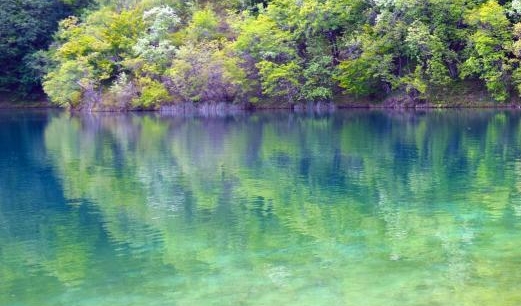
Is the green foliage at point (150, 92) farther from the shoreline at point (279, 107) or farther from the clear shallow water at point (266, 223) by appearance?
the clear shallow water at point (266, 223)

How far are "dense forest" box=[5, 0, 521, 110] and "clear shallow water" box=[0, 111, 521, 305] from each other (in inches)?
737

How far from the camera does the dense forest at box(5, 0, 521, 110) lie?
4491 cm

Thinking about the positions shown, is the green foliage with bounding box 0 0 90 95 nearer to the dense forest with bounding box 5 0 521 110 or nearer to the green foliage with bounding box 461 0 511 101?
the dense forest with bounding box 5 0 521 110

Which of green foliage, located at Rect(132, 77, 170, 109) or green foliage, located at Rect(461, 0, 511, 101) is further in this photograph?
green foliage, located at Rect(132, 77, 170, 109)

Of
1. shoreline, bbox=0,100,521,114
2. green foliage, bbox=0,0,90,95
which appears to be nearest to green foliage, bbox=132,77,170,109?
shoreline, bbox=0,100,521,114

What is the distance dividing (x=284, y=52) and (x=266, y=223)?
37084mm

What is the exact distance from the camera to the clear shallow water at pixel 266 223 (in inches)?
363

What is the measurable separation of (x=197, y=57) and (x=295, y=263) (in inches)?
1558

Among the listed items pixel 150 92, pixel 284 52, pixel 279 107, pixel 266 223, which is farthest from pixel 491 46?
pixel 266 223

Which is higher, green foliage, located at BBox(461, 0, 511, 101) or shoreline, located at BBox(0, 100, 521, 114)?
green foliage, located at BBox(461, 0, 511, 101)

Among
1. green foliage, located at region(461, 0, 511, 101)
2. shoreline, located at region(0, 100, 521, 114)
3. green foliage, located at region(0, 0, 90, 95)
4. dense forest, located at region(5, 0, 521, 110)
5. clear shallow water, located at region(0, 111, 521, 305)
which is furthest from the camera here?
green foliage, located at region(0, 0, 90, 95)

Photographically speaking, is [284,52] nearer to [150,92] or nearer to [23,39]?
[150,92]

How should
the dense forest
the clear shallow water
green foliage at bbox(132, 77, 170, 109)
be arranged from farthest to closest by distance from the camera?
green foliage at bbox(132, 77, 170, 109), the dense forest, the clear shallow water

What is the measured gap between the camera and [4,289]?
9.59 m
